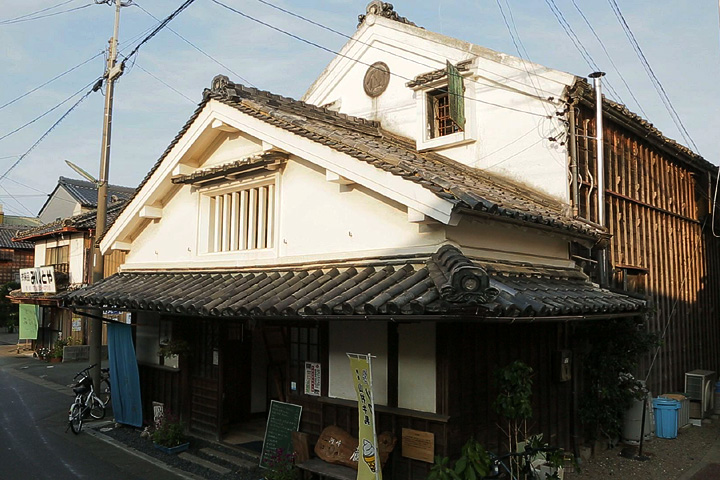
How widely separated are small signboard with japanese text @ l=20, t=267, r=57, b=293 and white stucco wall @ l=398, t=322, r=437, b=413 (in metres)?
25.0

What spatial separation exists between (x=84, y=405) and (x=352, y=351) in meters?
9.15

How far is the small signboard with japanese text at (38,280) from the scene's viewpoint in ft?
89.6

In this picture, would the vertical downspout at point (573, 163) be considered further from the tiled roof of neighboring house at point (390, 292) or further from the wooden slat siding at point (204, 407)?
the wooden slat siding at point (204, 407)

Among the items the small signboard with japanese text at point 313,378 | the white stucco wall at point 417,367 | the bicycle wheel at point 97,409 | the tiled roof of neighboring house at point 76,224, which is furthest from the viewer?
the tiled roof of neighboring house at point 76,224

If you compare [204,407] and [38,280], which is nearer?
[204,407]

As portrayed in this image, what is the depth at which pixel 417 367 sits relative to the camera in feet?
26.6

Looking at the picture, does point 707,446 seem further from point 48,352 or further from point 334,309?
point 48,352

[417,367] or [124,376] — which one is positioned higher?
[417,367]

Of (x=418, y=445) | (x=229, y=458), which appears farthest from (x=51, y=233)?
(x=418, y=445)

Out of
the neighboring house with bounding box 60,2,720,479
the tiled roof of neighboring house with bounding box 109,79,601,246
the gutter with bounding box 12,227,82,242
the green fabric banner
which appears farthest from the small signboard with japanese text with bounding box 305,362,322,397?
the green fabric banner

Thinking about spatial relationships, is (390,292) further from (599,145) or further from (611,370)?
(599,145)

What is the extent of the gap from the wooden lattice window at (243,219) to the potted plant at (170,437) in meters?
4.05

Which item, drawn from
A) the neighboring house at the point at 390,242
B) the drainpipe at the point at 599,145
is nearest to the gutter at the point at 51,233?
the neighboring house at the point at 390,242

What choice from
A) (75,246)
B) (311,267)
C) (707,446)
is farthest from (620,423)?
(75,246)
